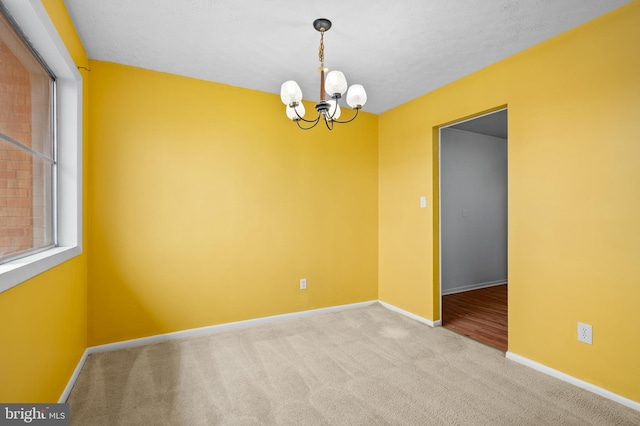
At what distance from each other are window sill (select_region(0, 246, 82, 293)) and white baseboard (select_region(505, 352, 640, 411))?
3269 millimetres

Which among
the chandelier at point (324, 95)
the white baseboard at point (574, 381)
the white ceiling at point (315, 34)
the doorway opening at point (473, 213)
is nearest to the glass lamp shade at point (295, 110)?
the chandelier at point (324, 95)

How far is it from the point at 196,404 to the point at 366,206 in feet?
9.35

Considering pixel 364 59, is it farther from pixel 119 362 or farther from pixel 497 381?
pixel 119 362

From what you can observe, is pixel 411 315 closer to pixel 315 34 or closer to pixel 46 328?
pixel 315 34

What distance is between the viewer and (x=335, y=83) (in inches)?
77.1

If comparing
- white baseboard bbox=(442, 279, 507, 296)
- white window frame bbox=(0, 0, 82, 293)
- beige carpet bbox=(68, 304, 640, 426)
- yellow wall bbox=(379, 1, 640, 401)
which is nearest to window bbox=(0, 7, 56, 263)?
white window frame bbox=(0, 0, 82, 293)

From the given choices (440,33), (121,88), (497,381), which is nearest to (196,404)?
(497,381)

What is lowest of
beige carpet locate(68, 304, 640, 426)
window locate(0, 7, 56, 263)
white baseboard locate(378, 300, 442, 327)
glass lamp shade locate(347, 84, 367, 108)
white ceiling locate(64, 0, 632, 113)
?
beige carpet locate(68, 304, 640, 426)

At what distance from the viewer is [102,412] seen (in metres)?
1.94

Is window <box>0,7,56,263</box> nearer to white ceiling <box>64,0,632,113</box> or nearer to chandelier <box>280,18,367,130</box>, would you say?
white ceiling <box>64,0,632,113</box>

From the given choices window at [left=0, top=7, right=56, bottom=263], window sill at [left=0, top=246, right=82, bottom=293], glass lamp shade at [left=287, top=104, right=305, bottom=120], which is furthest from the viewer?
glass lamp shade at [left=287, top=104, right=305, bottom=120]

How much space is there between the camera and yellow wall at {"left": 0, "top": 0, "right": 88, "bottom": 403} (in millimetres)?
1327

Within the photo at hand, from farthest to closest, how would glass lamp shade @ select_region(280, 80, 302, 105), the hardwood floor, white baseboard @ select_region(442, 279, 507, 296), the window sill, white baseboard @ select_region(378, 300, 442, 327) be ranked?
white baseboard @ select_region(442, 279, 507, 296) < white baseboard @ select_region(378, 300, 442, 327) < the hardwood floor < glass lamp shade @ select_region(280, 80, 302, 105) < the window sill

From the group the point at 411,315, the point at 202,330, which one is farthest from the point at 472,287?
the point at 202,330
